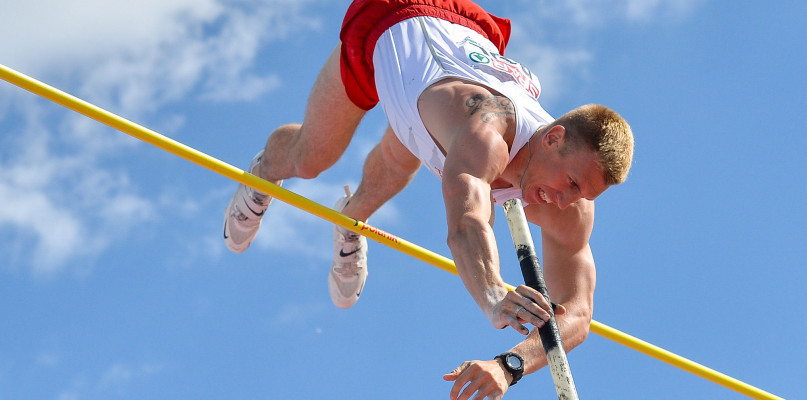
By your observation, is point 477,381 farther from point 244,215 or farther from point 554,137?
point 244,215

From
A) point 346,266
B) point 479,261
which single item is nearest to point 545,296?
point 479,261

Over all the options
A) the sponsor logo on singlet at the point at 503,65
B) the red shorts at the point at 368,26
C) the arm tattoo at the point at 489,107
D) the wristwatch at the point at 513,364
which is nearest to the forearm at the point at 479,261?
the wristwatch at the point at 513,364

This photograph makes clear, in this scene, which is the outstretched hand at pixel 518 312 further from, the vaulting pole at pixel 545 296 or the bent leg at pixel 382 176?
the bent leg at pixel 382 176

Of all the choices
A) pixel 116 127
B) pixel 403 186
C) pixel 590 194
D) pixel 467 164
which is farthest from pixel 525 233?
pixel 116 127

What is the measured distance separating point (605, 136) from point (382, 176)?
209 cm

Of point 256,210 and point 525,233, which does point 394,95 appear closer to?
point 525,233

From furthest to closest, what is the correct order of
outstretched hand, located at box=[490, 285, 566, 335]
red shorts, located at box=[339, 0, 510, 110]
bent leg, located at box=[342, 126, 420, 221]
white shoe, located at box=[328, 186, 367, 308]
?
1. white shoe, located at box=[328, 186, 367, 308]
2. bent leg, located at box=[342, 126, 420, 221]
3. red shorts, located at box=[339, 0, 510, 110]
4. outstretched hand, located at box=[490, 285, 566, 335]

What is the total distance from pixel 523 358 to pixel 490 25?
8.04 feet

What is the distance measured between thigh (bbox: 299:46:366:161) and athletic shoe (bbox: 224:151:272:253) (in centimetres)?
60

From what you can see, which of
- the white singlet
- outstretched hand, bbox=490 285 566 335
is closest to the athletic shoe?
the white singlet

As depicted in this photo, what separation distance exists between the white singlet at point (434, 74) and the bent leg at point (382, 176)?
2.79 feet

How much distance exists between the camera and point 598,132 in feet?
16.5

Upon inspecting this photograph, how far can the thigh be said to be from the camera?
6254mm

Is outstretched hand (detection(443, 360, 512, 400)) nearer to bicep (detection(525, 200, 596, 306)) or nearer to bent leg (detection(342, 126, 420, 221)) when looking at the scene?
bicep (detection(525, 200, 596, 306))
